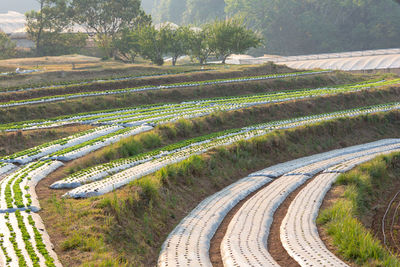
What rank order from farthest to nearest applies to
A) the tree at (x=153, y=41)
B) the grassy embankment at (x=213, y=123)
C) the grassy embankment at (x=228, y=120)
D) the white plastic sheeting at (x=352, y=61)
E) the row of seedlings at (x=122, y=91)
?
the white plastic sheeting at (x=352, y=61)
the tree at (x=153, y=41)
the row of seedlings at (x=122, y=91)
the grassy embankment at (x=213, y=123)
the grassy embankment at (x=228, y=120)

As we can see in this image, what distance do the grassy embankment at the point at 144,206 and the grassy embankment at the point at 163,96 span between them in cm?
1696

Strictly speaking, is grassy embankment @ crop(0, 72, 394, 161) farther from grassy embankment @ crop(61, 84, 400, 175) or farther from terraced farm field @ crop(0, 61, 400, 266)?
terraced farm field @ crop(0, 61, 400, 266)

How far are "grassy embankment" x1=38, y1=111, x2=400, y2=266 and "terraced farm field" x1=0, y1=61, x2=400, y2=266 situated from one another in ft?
0.25

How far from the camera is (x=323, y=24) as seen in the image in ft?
482

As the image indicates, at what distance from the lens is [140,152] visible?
3391cm

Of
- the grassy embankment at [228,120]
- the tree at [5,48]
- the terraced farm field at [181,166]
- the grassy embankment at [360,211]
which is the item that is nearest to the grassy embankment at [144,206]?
the terraced farm field at [181,166]

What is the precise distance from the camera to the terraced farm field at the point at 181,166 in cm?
1927

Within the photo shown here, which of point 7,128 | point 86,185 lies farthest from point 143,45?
point 86,185

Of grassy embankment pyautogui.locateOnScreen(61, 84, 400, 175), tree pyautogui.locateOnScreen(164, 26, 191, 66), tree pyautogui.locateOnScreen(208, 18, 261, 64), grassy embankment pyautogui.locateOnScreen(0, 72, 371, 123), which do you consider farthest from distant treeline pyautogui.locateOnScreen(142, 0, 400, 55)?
grassy embankment pyautogui.locateOnScreen(61, 84, 400, 175)

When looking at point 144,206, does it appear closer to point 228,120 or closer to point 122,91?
point 228,120

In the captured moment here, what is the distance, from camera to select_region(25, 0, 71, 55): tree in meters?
93.8

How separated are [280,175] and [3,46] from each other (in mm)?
71426

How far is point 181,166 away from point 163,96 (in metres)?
24.3

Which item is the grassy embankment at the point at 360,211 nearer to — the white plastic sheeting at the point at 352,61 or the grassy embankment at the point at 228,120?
the grassy embankment at the point at 228,120
